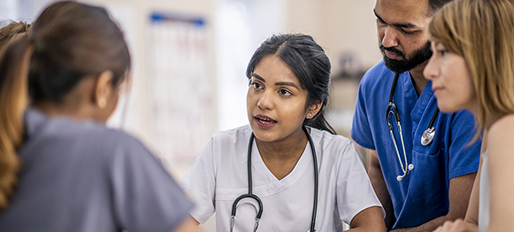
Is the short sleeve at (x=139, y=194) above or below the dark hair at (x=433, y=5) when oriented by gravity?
below

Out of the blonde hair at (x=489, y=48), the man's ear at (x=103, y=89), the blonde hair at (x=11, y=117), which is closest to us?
the blonde hair at (x=11, y=117)

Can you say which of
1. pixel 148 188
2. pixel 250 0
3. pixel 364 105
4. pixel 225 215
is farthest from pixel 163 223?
pixel 250 0

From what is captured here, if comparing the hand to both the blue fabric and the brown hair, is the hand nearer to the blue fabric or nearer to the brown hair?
the blue fabric

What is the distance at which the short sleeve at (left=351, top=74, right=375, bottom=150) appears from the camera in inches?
66.8

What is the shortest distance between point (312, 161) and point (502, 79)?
0.66 meters

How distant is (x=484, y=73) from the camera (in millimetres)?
875

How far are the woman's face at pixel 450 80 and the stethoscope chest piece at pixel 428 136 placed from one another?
407 millimetres

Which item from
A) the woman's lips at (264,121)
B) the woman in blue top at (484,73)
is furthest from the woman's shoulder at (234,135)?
the woman in blue top at (484,73)

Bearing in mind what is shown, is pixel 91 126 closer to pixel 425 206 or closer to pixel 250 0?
pixel 425 206

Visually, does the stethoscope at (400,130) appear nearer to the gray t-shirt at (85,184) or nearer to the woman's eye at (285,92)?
the woman's eye at (285,92)

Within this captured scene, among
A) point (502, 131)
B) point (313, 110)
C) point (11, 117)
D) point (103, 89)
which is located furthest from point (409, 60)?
point (11, 117)

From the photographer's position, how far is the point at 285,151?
144cm

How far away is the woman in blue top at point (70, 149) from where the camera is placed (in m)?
0.65

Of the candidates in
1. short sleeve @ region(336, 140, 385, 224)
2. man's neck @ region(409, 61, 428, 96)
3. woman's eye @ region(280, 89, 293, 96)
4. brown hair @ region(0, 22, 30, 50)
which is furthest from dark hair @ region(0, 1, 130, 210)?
man's neck @ region(409, 61, 428, 96)
